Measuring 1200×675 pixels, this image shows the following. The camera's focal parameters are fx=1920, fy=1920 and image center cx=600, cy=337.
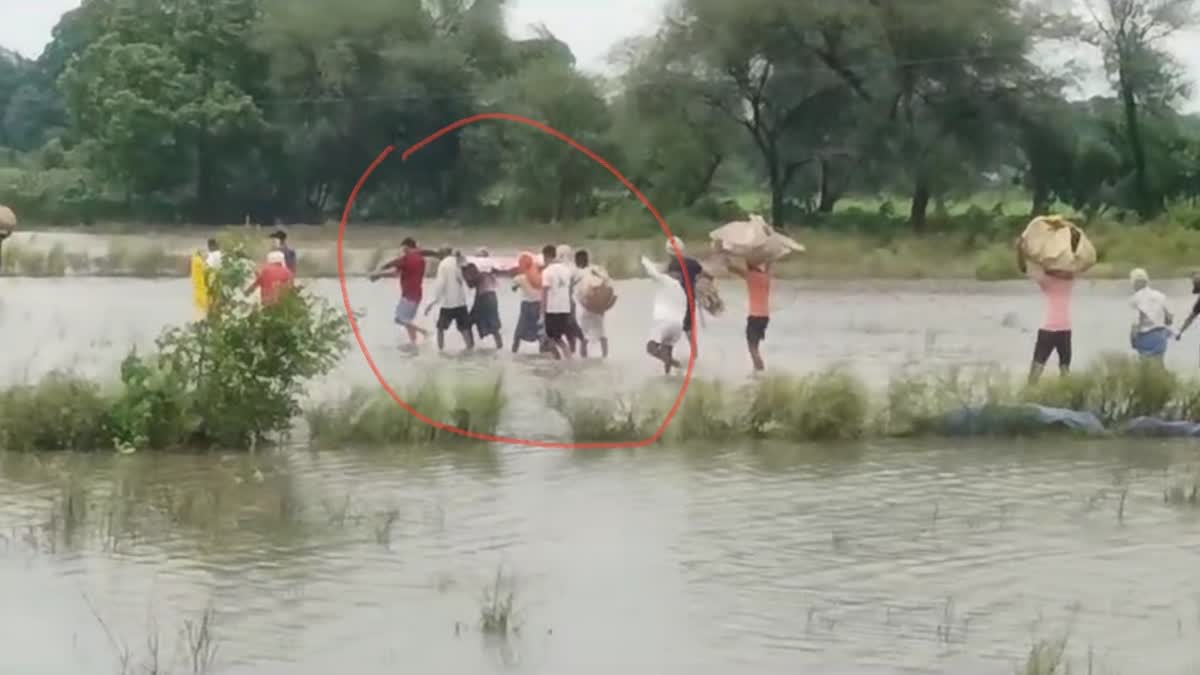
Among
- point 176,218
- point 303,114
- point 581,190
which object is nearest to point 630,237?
point 581,190

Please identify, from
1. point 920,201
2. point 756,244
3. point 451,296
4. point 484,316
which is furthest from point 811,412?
point 920,201

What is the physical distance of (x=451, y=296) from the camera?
17.7 m

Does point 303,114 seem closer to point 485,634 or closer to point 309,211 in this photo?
point 309,211

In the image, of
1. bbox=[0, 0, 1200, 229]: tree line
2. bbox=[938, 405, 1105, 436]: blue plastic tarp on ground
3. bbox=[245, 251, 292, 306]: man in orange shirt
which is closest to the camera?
bbox=[245, 251, 292, 306]: man in orange shirt

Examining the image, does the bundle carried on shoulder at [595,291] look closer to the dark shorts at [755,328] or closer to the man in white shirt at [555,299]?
the man in white shirt at [555,299]

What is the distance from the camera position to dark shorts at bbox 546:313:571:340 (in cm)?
1714

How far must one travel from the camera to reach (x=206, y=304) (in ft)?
44.9

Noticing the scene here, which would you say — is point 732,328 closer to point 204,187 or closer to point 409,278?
point 409,278

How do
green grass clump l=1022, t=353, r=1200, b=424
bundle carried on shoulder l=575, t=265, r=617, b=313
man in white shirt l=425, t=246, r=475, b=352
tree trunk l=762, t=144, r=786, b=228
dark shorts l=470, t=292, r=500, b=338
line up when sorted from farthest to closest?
tree trunk l=762, t=144, r=786, b=228 → dark shorts l=470, t=292, r=500, b=338 → man in white shirt l=425, t=246, r=475, b=352 → bundle carried on shoulder l=575, t=265, r=617, b=313 → green grass clump l=1022, t=353, r=1200, b=424

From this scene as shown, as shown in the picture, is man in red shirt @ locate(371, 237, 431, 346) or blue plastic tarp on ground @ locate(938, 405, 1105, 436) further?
man in red shirt @ locate(371, 237, 431, 346)

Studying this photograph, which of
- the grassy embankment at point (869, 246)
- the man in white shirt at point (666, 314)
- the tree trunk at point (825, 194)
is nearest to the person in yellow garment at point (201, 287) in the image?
the man in white shirt at point (666, 314)

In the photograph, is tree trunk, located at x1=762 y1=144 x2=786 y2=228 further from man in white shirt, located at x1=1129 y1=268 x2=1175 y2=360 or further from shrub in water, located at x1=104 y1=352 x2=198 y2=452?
shrub in water, located at x1=104 y1=352 x2=198 y2=452

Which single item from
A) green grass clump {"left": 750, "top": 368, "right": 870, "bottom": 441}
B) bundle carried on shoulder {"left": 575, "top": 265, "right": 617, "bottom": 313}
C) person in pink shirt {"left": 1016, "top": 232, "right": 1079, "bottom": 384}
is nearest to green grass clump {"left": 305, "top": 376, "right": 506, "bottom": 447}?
green grass clump {"left": 750, "top": 368, "right": 870, "bottom": 441}

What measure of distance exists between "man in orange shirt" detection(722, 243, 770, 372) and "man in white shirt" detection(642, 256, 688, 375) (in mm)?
556
